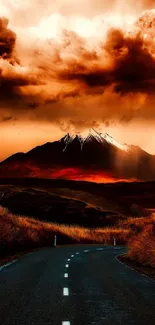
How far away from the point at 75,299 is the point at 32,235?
2902 cm

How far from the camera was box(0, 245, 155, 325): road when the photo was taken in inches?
346

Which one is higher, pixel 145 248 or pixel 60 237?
pixel 60 237

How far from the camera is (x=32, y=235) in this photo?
131 ft

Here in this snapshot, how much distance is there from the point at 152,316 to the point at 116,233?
52.5 m

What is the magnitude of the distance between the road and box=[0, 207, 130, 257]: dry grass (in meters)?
12.6

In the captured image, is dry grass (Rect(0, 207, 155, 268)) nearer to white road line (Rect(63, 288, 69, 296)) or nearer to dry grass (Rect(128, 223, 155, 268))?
dry grass (Rect(128, 223, 155, 268))

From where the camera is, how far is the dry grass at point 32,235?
31.1 meters

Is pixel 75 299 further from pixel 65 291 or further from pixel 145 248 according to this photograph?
pixel 145 248

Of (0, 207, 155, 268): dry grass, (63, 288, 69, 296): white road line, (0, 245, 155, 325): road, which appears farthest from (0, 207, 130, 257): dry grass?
(63, 288, 69, 296): white road line

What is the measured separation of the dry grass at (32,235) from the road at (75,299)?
12.6 meters

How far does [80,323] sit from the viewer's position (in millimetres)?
8383

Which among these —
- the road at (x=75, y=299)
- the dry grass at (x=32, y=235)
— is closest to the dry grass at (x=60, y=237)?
the dry grass at (x=32, y=235)

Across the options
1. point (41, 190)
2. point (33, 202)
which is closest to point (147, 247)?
point (33, 202)

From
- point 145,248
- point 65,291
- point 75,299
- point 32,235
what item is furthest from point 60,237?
point 75,299
